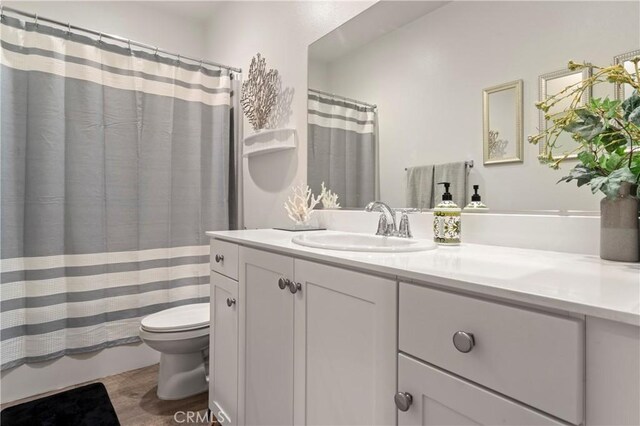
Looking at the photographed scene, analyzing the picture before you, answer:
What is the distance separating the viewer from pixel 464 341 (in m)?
0.62

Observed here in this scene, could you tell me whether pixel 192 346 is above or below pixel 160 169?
below

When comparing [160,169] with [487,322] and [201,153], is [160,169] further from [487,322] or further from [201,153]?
[487,322]

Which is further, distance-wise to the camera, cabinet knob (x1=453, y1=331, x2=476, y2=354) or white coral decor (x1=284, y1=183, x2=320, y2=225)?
white coral decor (x1=284, y1=183, x2=320, y2=225)

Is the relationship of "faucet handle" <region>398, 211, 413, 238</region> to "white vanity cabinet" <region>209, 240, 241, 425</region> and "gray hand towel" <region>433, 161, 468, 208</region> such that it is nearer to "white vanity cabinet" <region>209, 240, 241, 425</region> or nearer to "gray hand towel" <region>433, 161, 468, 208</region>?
"gray hand towel" <region>433, 161, 468, 208</region>

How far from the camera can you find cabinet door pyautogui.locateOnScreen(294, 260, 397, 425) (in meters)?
0.78

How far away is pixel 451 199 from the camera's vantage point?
46.6 inches

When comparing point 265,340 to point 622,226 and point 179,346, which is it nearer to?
point 179,346

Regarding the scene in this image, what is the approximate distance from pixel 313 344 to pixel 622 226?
31.9 inches

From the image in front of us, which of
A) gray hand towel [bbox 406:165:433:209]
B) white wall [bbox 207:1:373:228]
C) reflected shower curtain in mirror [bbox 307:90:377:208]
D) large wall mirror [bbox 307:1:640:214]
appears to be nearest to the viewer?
large wall mirror [bbox 307:1:640:214]

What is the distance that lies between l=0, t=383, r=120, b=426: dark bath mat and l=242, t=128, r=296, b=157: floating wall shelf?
5.19 feet

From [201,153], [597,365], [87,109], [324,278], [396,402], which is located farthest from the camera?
[201,153]

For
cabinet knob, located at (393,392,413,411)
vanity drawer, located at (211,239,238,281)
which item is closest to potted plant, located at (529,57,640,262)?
cabinet knob, located at (393,392,413,411)

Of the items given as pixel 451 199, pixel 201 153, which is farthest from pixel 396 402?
pixel 201 153

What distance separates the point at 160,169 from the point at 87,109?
49 centimetres
